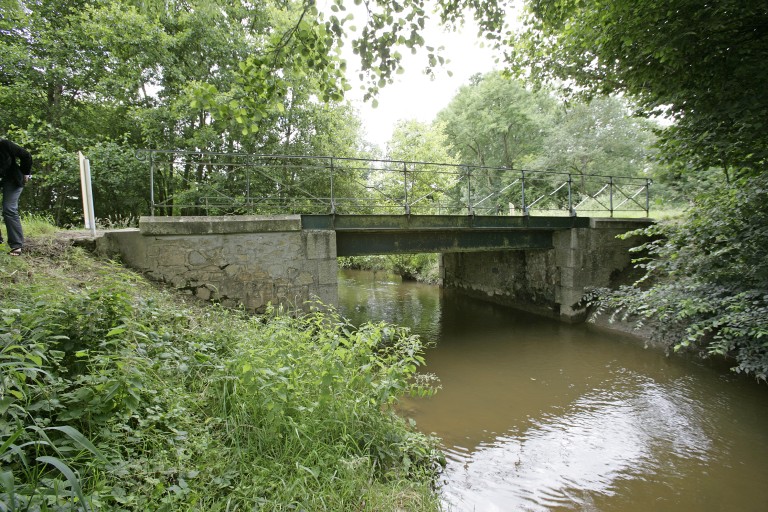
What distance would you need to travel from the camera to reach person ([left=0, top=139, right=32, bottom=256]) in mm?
4309

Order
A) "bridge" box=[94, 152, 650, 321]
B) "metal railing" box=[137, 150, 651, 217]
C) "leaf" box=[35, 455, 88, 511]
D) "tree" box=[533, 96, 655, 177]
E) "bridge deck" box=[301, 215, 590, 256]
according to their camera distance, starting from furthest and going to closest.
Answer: "tree" box=[533, 96, 655, 177] → "metal railing" box=[137, 150, 651, 217] → "bridge deck" box=[301, 215, 590, 256] → "bridge" box=[94, 152, 650, 321] → "leaf" box=[35, 455, 88, 511]

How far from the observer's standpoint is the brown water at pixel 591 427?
3453 mm

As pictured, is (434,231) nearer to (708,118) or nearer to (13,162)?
(708,118)

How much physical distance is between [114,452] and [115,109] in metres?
12.5

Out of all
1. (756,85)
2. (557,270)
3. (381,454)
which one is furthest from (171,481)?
(557,270)

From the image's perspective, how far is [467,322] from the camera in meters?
9.82

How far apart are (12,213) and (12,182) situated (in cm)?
36

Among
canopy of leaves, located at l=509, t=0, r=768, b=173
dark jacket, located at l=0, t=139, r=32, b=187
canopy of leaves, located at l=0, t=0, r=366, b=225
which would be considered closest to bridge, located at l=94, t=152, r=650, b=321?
canopy of leaves, located at l=0, t=0, r=366, b=225

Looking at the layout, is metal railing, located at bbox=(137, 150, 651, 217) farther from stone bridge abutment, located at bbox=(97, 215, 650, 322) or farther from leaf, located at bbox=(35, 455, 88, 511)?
leaf, located at bbox=(35, 455, 88, 511)

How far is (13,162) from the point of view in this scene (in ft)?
14.4

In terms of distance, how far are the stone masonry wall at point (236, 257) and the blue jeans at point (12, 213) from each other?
1217 mm

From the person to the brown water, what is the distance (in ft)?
17.2

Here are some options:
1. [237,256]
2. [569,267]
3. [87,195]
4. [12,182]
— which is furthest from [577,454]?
[87,195]

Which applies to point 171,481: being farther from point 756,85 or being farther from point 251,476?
point 756,85
